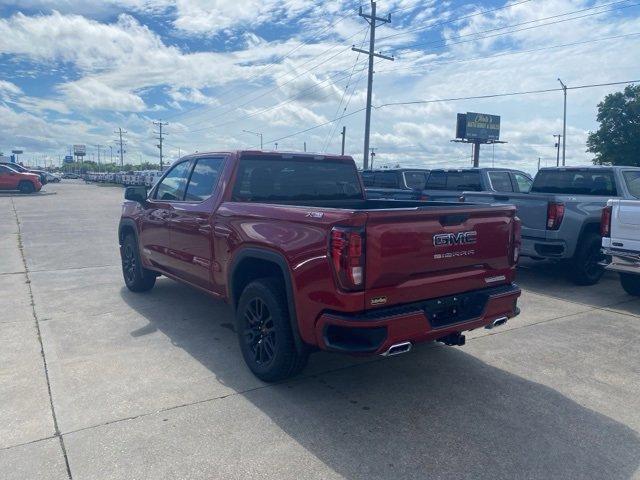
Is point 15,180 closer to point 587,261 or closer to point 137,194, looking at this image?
point 137,194

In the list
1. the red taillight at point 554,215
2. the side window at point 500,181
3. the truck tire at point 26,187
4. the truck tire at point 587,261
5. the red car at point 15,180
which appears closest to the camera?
the red taillight at point 554,215

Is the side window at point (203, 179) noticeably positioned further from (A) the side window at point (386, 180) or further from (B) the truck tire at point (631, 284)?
(A) the side window at point (386, 180)

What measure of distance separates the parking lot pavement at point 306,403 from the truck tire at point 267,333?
0.59ft

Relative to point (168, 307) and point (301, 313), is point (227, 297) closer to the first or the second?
point (301, 313)

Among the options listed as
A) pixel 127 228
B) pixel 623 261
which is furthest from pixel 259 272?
pixel 623 261

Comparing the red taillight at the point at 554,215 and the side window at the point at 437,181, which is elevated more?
the side window at the point at 437,181

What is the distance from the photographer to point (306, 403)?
3.85 meters

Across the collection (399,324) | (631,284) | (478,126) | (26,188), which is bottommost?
(631,284)

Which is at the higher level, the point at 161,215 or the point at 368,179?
the point at 368,179

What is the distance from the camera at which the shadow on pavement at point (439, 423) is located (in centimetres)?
306

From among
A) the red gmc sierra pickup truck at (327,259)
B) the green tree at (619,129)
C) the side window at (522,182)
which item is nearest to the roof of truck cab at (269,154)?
the red gmc sierra pickup truck at (327,259)

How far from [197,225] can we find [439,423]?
114 inches

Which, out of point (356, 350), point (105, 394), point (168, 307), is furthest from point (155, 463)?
point (168, 307)

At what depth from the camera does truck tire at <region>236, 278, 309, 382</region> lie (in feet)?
12.7
